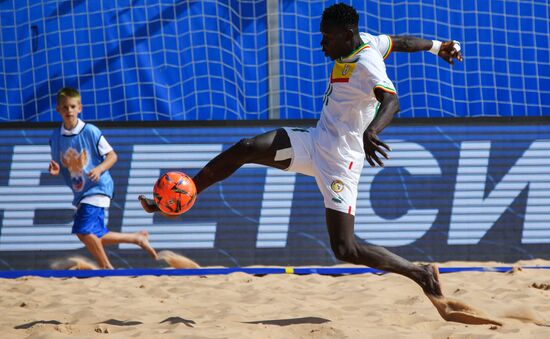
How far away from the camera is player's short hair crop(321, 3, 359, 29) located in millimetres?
4938

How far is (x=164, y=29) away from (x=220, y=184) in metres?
1.81

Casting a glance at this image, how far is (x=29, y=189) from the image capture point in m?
8.30

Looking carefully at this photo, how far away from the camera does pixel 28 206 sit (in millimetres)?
8297

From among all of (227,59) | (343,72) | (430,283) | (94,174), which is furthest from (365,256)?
(227,59)

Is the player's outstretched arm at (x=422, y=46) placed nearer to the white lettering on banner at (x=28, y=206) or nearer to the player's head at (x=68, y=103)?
the player's head at (x=68, y=103)

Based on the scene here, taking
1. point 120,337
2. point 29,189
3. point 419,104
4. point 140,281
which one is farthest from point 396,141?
point 120,337

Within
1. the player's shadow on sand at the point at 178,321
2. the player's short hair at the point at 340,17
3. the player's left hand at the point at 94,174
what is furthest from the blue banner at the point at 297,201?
the player's short hair at the point at 340,17

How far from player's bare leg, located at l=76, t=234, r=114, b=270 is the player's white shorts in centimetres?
315

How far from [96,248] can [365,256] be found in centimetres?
351

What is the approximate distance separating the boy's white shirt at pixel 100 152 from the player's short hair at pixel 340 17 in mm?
3432

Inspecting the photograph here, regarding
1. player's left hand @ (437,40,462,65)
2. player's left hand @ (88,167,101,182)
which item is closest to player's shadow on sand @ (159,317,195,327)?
player's left hand @ (437,40,462,65)

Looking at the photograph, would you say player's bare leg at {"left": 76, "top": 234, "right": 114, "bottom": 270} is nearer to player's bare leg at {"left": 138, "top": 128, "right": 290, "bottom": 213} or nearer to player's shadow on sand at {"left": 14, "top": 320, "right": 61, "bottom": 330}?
player's shadow on sand at {"left": 14, "top": 320, "right": 61, "bottom": 330}

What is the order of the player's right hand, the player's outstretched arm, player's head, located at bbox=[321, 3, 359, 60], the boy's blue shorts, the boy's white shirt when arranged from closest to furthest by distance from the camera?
player's head, located at bbox=[321, 3, 359, 60] → the player's outstretched arm → the player's right hand → the boy's blue shorts → the boy's white shirt

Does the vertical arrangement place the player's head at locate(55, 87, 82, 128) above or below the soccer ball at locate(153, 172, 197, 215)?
above
